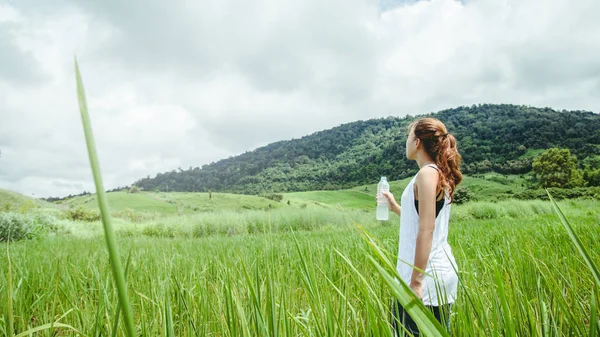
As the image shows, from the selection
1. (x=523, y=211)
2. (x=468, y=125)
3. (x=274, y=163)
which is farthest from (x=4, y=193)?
(x=468, y=125)

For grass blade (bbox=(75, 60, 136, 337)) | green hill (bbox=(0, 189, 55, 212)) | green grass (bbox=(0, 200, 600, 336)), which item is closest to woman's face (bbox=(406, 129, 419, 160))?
green grass (bbox=(0, 200, 600, 336))

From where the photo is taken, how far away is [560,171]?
35.9m

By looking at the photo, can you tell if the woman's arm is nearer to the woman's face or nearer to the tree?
the woman's face

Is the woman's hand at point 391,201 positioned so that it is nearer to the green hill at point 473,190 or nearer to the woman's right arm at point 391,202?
the woman's right arm at point 391,202

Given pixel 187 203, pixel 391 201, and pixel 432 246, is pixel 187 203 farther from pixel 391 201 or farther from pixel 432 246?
pixel 432 246

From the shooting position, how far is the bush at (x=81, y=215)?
1991 centimetres

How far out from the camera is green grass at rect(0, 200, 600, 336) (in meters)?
0.98

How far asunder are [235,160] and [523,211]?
70.7 m

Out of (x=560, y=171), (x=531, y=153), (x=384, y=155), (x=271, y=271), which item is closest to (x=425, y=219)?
(x=271, y=271)

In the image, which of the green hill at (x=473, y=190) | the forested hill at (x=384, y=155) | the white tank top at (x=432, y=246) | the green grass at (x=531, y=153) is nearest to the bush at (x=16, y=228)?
the white tank top at (x=432, y=246)

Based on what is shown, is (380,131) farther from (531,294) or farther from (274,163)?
(531,294)

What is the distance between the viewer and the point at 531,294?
2.01m

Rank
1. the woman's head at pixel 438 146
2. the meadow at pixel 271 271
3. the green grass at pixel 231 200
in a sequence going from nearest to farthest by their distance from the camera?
the meadow at pixel 271 271
the woman's head at pixel 438 146
the green grass at pixel 231 200

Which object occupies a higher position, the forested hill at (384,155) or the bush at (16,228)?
the forested hill at (384,155)
